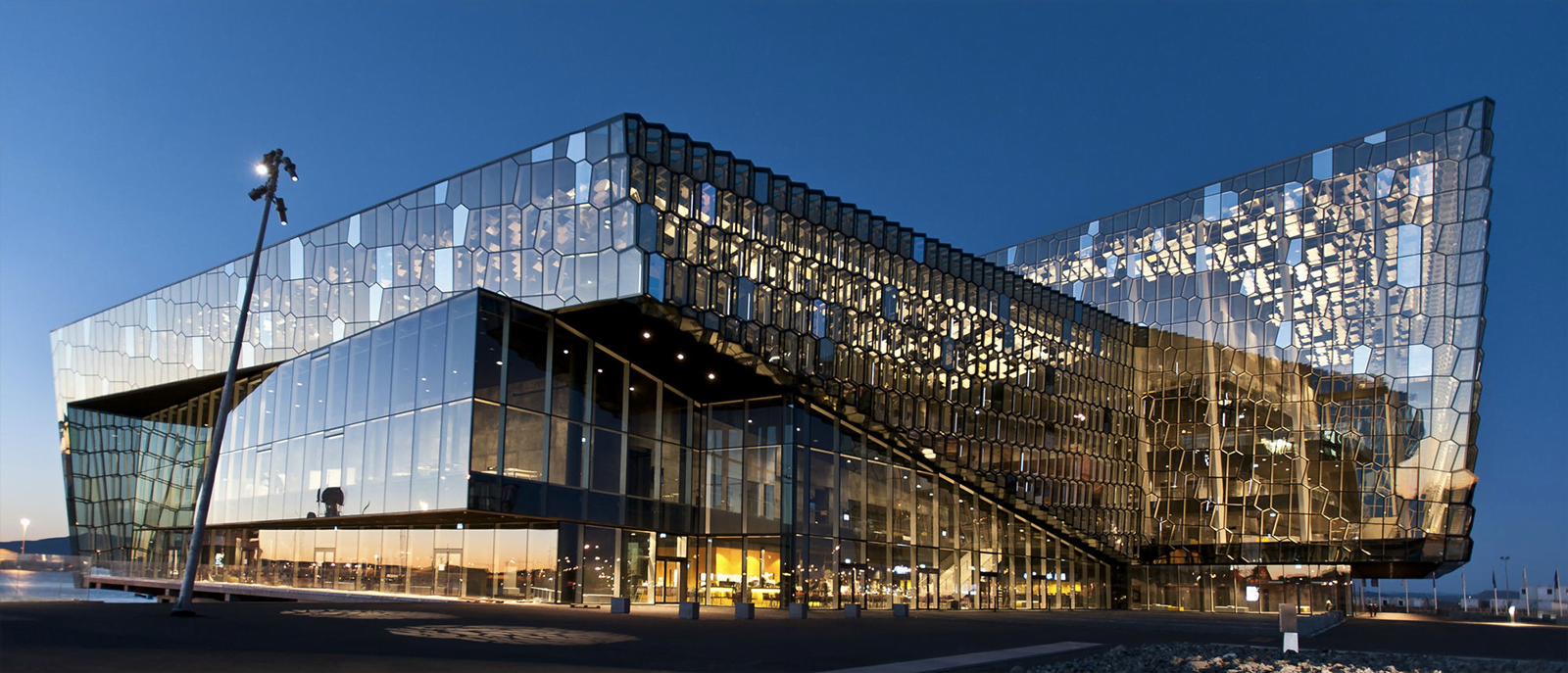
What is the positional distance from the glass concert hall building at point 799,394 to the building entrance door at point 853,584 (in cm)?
11

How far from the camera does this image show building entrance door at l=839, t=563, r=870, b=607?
39.2 m

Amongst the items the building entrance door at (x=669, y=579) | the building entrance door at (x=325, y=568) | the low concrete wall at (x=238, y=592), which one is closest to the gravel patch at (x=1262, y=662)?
the building entrance door at (x=669, y=579)

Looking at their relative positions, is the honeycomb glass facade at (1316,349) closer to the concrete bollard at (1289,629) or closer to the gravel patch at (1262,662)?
the gravel patch at (1262,662)

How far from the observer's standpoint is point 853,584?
39.5 m

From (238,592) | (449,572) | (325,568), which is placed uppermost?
(449,572)

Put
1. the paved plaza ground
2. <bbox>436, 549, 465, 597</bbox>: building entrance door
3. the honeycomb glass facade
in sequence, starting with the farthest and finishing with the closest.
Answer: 1. the honeycomb glass facade
2. <bbox>436, 549, 465, 597</bbox>: building entrance door
3. the paved plaza ground

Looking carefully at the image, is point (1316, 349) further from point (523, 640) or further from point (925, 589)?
point (523, 640)

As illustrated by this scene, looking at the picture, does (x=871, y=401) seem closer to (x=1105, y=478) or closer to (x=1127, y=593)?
(x=1105, y=478)

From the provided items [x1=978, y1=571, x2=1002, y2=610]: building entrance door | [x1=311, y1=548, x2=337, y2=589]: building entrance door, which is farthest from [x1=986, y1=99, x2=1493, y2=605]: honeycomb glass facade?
[x1=311, y1=548, x2=337, y2=589]: building entrance door

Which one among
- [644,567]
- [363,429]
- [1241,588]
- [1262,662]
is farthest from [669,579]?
[1241,588]

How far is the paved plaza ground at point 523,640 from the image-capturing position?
13.0 metres

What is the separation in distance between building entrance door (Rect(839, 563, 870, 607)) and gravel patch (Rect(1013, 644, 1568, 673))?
1982cm

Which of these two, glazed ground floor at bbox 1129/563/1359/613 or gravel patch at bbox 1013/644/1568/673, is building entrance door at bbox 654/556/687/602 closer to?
gravel patch at bbox 1013/644/1568/673

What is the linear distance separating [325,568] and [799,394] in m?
18.4
